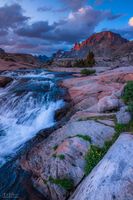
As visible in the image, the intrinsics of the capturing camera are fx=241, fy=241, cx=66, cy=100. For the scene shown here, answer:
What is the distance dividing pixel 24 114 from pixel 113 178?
47.2 ft

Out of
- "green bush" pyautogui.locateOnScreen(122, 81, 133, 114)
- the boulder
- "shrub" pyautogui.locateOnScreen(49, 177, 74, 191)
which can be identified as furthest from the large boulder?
"shrub" pyautogui.locateOnScreen(49, 177, 74, 191)

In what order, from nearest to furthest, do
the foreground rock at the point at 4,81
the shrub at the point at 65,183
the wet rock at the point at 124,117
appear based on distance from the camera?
the shrub at the point at 65,183, the wet rock at the point at 124,117, the foreground rock at the point at 4,81

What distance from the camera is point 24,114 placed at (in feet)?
71.2

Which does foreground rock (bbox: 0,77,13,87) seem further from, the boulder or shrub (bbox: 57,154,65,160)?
shrub (bbox: 57,154,65,160)

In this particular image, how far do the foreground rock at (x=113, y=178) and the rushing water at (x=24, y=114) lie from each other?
7183 millimetres

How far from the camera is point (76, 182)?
1088cm

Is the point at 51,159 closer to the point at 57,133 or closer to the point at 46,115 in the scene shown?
the point at 57,133

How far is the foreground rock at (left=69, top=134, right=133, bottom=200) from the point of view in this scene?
7952 millimetres

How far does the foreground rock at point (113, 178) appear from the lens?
26.1 feet

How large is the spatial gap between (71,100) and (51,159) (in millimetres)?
11172

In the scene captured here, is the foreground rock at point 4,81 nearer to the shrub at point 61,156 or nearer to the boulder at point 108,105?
the boulder at point 108,105

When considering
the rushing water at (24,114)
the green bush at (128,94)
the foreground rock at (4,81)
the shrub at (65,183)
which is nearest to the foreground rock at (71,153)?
the shrub at (65,183)

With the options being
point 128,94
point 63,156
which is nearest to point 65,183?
point 63,156

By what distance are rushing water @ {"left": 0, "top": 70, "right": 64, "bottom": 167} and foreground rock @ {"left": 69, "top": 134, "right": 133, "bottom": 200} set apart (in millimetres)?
7183
